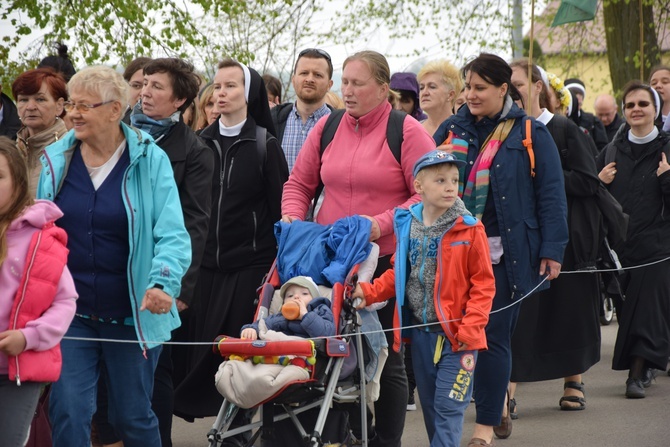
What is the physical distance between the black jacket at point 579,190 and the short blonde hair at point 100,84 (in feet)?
11.5

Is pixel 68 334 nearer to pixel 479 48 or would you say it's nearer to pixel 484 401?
pixel 484 401

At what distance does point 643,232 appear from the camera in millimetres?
9688

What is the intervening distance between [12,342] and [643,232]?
628cm

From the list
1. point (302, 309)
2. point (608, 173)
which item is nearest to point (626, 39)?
point (608, 173)

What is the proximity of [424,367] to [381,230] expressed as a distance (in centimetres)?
81

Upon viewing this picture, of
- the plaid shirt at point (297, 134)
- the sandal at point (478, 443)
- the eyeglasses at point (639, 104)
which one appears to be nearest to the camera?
the sandal at point (478, 443)

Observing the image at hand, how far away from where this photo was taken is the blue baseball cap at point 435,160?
6268mm

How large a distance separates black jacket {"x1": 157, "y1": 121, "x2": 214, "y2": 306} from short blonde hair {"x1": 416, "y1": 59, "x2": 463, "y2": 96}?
3.04 meters

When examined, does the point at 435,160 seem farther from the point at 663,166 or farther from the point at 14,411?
the point at 663,166

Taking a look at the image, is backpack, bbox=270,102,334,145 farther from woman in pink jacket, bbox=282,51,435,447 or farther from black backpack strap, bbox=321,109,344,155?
woman in pink jacket, bbox=282,51,435,447

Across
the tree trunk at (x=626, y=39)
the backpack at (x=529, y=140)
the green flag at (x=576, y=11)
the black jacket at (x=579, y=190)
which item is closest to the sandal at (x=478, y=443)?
the backpack at (x=529, y=140)

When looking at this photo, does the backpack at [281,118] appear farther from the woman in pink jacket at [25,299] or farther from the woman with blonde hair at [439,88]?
the woman in pink jacket at [25,299]

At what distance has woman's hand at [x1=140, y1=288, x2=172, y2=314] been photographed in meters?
5.34

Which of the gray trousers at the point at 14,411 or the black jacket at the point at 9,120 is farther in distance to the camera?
the black jacket at the point at 9,120
